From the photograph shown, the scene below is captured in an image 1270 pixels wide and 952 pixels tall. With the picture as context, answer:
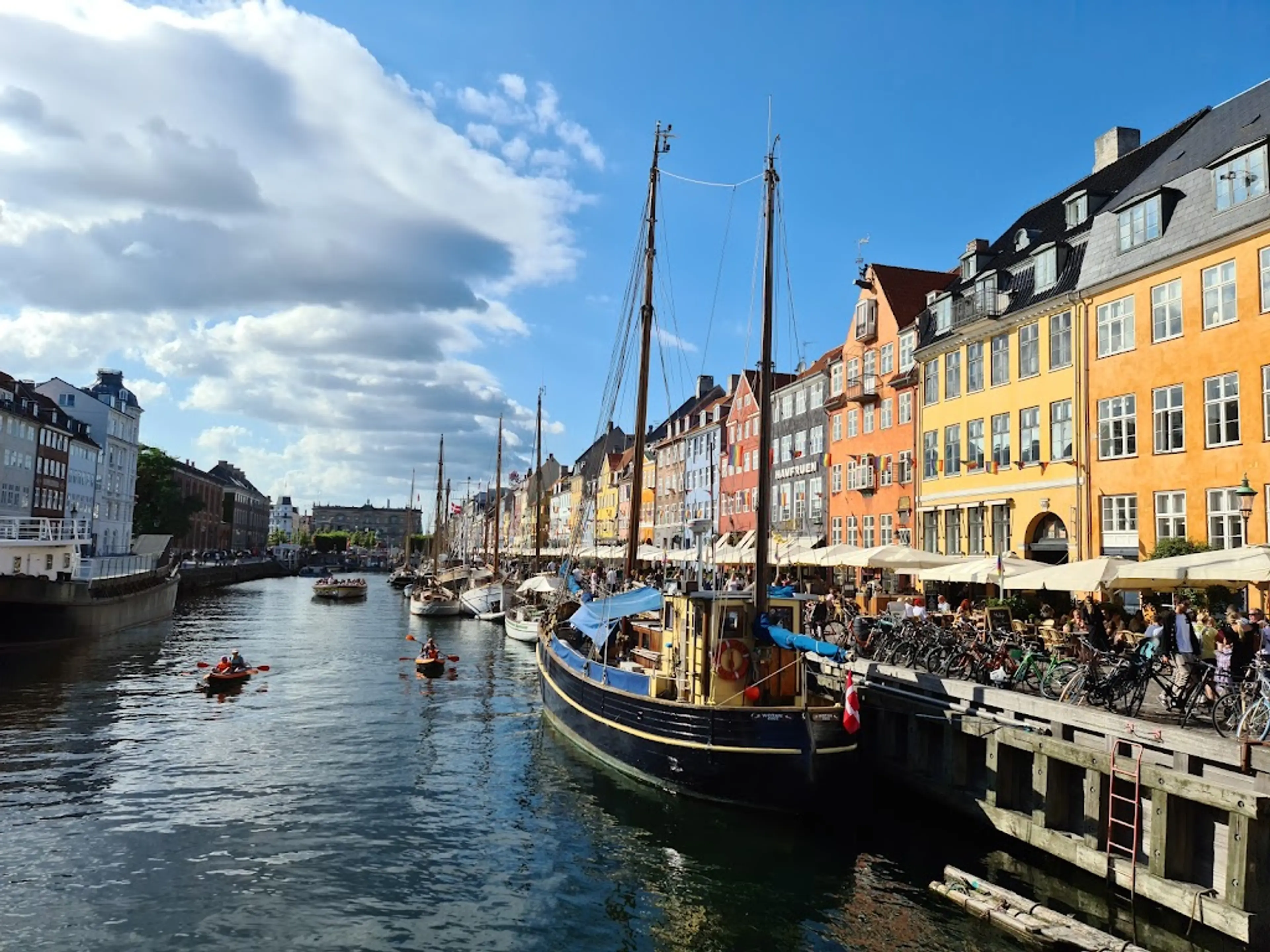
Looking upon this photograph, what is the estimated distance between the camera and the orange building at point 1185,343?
2575 cm

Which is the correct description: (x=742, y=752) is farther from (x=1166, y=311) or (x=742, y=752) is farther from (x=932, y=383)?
(x=932, y=383)

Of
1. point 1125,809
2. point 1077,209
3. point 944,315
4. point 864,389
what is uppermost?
point 1077,209

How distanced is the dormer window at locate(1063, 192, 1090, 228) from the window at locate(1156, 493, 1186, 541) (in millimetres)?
12310

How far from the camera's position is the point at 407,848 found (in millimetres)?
17016

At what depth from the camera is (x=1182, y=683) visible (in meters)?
17.0

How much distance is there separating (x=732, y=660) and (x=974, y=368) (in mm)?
23854

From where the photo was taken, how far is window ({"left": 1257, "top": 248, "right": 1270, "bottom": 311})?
83.1ft

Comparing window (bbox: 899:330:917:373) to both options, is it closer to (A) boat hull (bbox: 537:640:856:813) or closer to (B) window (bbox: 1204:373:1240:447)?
(B) window (bbox: 1204:373:1240:447)

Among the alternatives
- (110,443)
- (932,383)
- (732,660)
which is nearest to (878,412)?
(932,383)

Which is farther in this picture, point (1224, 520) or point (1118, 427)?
point (1118, 427)

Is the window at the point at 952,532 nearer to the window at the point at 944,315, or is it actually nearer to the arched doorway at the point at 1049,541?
the arched doorway at the point at 1049,541

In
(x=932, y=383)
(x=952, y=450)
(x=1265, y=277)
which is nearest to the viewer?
(x=1265, y=277)

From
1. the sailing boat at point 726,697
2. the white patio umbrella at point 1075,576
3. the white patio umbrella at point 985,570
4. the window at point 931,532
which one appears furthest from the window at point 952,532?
the sailing boat at point 726,697

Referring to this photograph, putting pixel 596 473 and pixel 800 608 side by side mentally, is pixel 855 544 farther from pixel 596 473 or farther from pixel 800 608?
pixel 596 473
